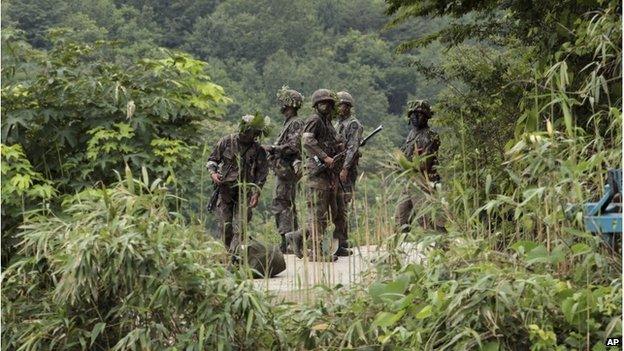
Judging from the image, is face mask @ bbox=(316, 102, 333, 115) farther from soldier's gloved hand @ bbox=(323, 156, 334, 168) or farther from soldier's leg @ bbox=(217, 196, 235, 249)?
soldier's leg @ bbox=(217, 196, 235, 249)

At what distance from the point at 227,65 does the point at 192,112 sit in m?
46.5

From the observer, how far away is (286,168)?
15.8 metres

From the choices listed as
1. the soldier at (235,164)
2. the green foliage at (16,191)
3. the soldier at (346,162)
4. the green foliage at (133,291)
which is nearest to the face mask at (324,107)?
the soldier at (346,162)

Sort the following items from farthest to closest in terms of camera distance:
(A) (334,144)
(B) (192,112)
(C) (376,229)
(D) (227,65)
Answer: (D) (227,65) < (A) (334,144) < (B) (192,112) < (C) (376,229)

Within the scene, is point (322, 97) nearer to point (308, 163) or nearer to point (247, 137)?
point (308, 163)

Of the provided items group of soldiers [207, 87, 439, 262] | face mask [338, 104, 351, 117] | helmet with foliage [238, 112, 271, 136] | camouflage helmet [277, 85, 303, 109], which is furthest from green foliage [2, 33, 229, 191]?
face mask [338, 104, 351, 117]

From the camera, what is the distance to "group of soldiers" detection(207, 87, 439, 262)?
44.5ft

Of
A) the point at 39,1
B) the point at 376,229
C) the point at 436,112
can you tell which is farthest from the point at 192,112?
the point at 39,1

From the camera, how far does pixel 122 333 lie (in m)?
8.24

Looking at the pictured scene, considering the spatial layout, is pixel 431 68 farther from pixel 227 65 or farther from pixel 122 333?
pixel 227 65

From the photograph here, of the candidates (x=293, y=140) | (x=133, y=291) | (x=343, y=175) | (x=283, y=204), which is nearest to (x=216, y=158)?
(x=343, y=175)

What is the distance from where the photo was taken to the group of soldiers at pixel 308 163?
44.5 feet

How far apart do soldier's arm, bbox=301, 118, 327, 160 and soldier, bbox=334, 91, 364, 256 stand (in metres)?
0.45

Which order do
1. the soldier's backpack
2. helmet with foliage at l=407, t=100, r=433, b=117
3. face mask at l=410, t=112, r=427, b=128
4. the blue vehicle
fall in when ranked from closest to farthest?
the blue vehicle
the soldier's backpack
helmet with foliage at l=407, t=100, r=433, b=117
face mask at l=410, t=112, r=427, b=128
